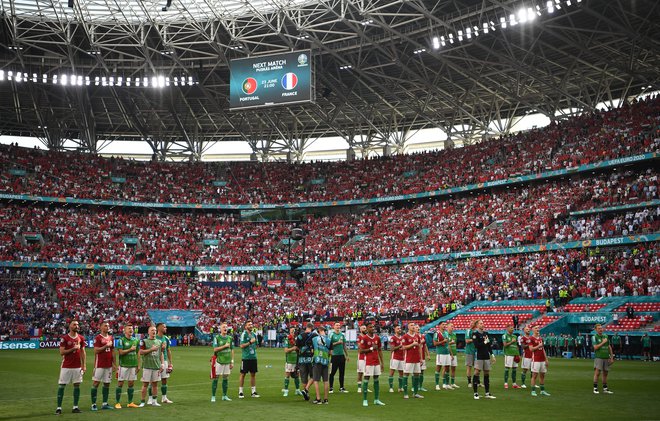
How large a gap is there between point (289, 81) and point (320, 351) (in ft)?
121

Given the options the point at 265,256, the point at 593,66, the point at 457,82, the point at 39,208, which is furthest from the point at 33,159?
the point at 593,66

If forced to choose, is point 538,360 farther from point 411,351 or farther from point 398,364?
point 398,364

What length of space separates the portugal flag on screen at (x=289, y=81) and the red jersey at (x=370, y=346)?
35.5m

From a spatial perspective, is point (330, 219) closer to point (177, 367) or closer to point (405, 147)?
point (405, 147)

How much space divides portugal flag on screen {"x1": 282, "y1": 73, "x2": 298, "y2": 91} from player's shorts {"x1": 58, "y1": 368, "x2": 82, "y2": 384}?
37.9m

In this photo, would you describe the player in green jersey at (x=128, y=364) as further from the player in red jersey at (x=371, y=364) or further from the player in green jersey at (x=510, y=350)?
the player in green jersey at (x=510, y=350)

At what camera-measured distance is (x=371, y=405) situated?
19500 mm

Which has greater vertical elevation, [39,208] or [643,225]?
[39,208]

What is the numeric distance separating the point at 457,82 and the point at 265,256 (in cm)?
2578

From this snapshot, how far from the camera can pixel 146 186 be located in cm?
7606

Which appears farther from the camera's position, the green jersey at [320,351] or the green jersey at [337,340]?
the green jersey at [337,340]

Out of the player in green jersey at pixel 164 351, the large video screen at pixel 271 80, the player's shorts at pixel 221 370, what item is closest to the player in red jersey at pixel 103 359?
the player in green jersey at pixel 164 351

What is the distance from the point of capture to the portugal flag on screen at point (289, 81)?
53.2 metres

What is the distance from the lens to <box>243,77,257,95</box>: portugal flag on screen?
179 feet
